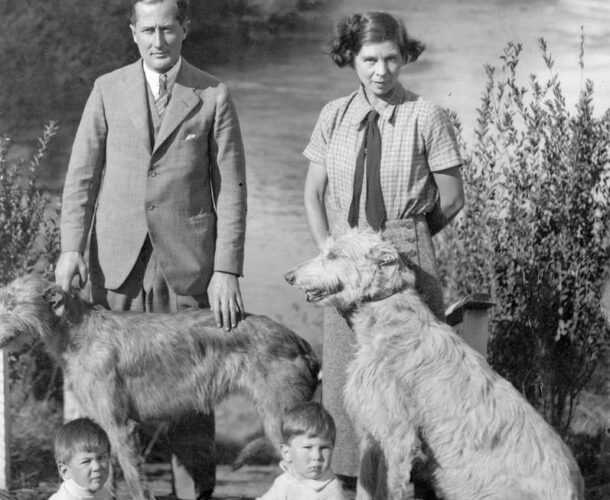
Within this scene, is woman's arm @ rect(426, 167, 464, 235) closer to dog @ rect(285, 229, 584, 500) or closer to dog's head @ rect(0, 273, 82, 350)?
dog @ rect(285, 229, 584, 500)

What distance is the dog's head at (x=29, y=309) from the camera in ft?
15.8

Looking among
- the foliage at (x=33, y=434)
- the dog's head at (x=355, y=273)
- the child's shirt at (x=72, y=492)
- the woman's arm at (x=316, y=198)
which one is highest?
the woman's arm at (x=316, y=198)

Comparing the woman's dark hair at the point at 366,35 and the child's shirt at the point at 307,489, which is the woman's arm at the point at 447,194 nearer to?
the woman's dark hair at the point at 366,35

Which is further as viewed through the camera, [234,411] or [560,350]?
[234,411]

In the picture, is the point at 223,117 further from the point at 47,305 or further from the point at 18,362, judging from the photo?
the point at 18,362

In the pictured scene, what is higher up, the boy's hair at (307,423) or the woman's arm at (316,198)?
the woman's arm at (316,198)

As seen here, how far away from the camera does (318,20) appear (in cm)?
686

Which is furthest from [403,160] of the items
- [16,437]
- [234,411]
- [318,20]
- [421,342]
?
[16,437]

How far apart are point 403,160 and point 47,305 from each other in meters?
1.91

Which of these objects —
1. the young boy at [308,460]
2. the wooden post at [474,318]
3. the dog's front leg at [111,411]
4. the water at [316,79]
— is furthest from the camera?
the water at [316,79]

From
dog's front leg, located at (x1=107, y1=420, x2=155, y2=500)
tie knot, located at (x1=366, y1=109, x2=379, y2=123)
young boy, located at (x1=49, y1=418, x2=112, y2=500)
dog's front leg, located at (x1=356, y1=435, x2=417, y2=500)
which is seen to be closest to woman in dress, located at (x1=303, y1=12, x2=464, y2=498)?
tie knot, located at (x1=366, y1=109, x2=379, y2=123)

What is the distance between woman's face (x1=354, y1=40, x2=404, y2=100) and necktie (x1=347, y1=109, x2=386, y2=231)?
0.45ft

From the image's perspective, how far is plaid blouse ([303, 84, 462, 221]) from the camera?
4797mm

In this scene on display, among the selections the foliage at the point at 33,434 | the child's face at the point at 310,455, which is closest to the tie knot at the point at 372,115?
the child's face at the point at 310,455
